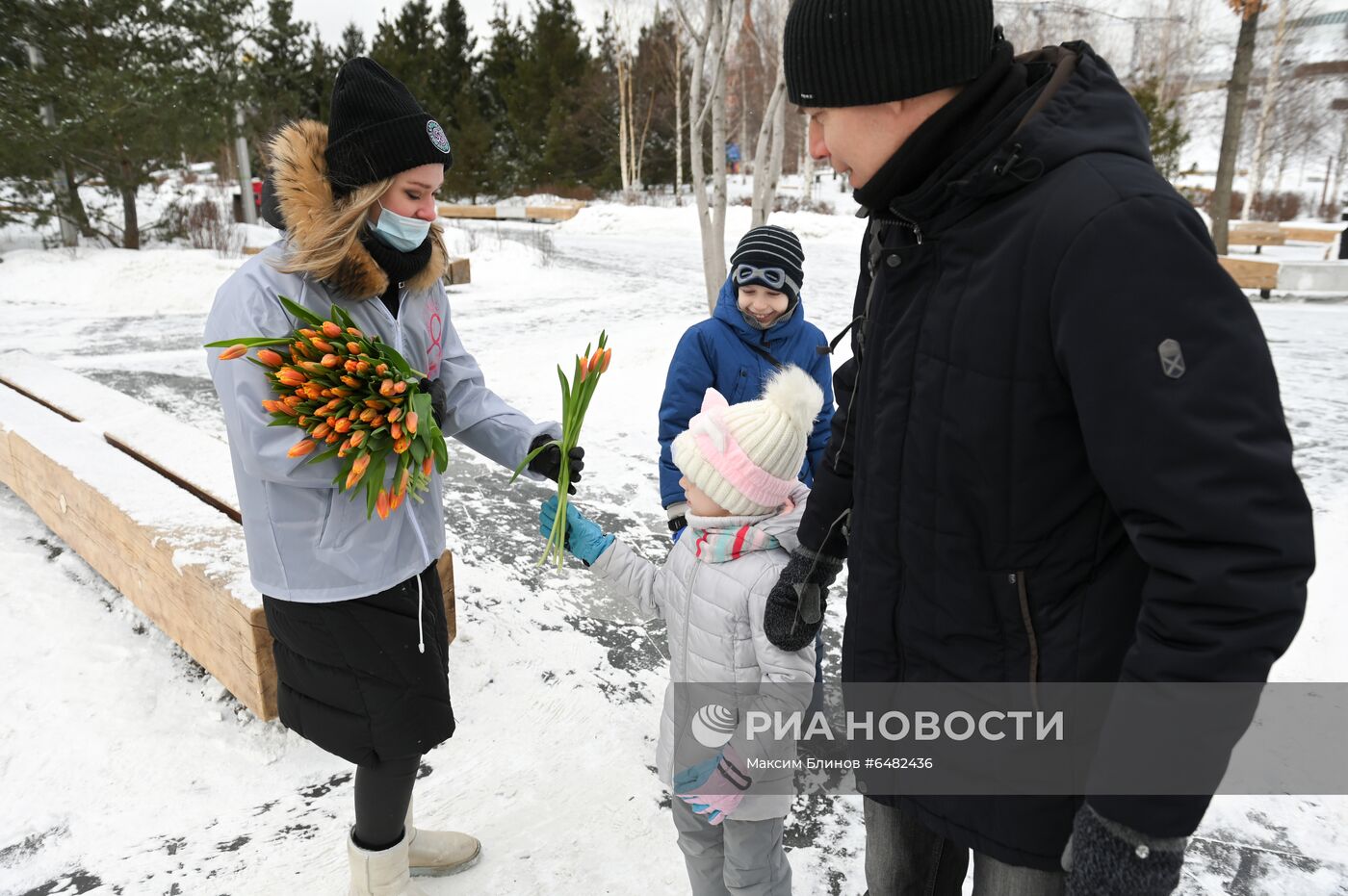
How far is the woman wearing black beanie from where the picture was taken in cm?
195

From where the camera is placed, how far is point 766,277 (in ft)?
10.4

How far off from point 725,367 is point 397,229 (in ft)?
4.81

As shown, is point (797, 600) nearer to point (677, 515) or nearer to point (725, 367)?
point (677, 515)

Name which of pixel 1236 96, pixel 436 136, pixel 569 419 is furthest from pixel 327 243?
pixel 1236 96

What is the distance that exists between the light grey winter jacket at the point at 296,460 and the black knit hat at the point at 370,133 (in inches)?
2.1

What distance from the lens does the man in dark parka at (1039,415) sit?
3.33 ft

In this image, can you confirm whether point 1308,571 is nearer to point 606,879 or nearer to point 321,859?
point 606,879

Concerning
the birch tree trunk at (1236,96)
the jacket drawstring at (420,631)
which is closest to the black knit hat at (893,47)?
the jacket drawstring at (420,631)

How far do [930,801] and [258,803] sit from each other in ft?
7.38

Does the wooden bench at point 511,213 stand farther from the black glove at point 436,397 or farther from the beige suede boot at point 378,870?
the beige suede boot at point 378,870

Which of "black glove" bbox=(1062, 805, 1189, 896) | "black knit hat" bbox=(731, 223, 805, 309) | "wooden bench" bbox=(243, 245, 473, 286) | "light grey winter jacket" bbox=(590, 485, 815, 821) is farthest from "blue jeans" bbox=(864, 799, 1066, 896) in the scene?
"wooden bench" bbox=(243, 245, 473, 286)

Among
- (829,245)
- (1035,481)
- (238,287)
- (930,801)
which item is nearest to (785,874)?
(930,801)

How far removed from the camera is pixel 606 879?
2451mm

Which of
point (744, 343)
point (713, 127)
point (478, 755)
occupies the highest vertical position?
point (713, 127)
